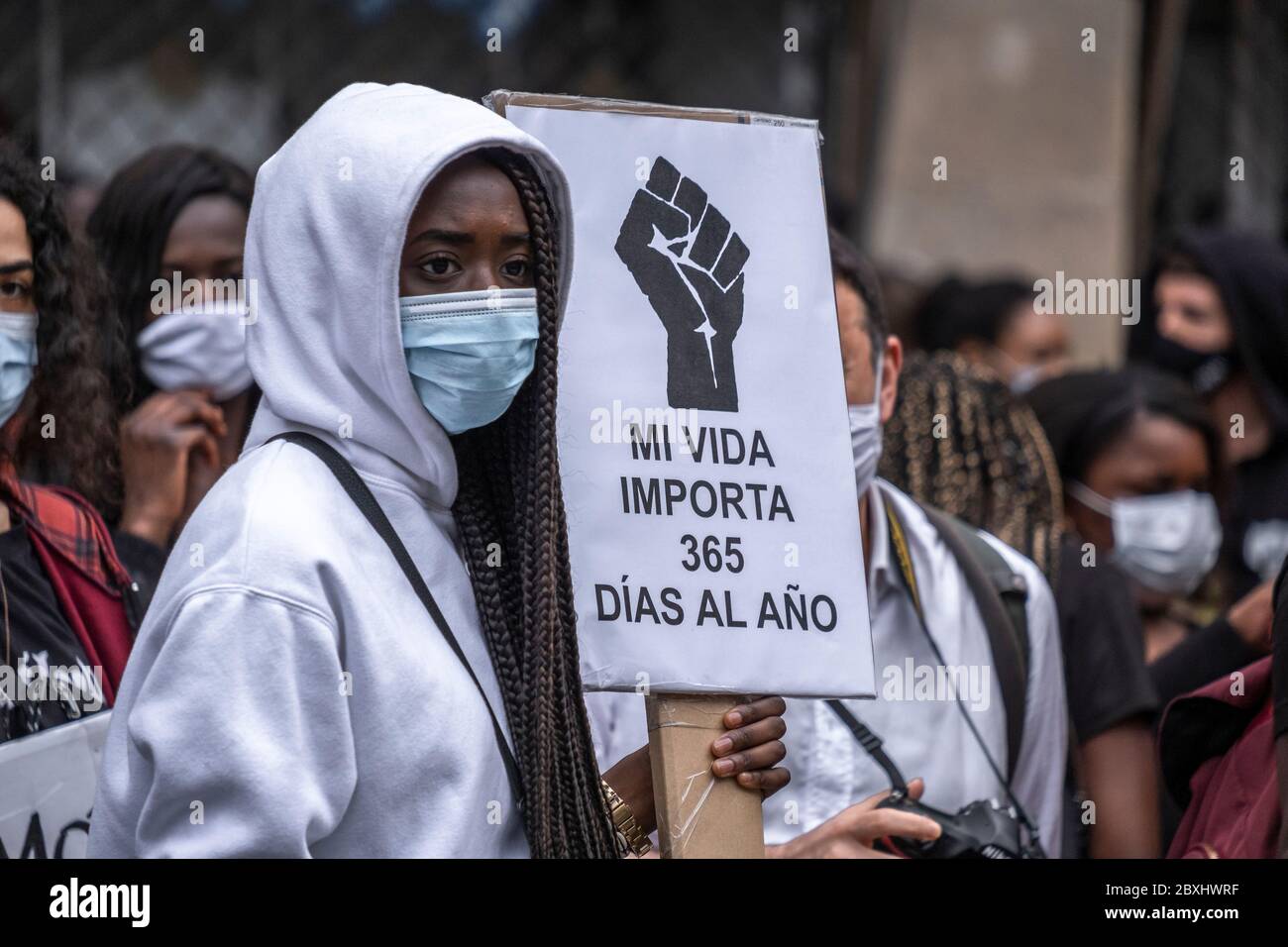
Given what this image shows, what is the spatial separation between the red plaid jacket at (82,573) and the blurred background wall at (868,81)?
397cm

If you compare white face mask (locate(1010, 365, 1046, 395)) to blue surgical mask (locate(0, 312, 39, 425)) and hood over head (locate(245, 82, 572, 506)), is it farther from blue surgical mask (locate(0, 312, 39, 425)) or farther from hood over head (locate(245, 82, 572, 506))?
hood over head (locate(245, 82, 572, 506))

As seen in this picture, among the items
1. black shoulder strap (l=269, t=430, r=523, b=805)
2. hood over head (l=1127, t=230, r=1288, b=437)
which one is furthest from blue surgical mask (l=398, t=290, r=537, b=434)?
hood over head (l=1127, t=230, r=1288, b=437)

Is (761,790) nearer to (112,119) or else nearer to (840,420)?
(840,420)

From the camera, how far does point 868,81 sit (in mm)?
10211

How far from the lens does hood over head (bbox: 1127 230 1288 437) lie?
5.37 meters

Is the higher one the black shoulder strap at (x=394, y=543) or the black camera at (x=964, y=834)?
the black shoulder strap at (x=394, y=543)

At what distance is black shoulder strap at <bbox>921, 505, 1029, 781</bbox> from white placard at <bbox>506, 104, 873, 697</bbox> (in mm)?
801

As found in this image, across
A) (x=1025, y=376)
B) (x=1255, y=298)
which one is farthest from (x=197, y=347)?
(x=1025, y=376)

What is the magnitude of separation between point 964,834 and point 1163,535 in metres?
1.76

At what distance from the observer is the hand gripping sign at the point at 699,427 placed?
8.43ft

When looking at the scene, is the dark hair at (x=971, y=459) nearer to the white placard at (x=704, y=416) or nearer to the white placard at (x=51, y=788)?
the white placard at (x=704, y=416)

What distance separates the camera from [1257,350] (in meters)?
5.43

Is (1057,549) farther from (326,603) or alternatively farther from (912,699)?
(326,603)

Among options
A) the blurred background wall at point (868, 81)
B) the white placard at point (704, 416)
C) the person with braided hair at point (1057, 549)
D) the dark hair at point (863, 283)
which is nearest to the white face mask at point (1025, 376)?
the blurred background wall at point (868, 81)
